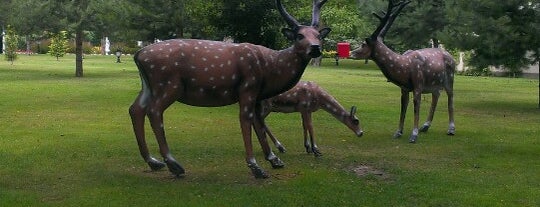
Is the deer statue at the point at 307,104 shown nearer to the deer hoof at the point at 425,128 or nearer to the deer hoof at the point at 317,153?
the deer hoof at the point at 317,153

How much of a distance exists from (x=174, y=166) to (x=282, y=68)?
1913 millimetres

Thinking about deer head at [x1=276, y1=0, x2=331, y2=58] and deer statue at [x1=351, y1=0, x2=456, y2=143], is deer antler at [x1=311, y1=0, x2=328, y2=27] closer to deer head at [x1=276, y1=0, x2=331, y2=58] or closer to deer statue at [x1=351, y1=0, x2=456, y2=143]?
deer head at [x1=276, y1=0, x2=331, y2=58]

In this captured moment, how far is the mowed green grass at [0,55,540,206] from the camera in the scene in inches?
311

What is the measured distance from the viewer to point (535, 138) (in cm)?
1341

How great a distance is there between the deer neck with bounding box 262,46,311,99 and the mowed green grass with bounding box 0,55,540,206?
127 cm

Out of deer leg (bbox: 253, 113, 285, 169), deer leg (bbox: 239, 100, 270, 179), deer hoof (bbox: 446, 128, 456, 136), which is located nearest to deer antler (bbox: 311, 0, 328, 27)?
deer leg (bbox: 239, 100, 270, 179)

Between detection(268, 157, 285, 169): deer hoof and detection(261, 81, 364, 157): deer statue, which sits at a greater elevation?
detection(261, 81, 364, 157): deer statue

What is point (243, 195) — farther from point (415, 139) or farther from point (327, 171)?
point (415, 139)

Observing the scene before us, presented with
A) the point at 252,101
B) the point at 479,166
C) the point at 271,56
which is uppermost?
the point at 271,56

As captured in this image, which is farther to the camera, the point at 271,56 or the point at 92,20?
the point at 92,20

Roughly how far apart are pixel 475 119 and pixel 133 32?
44.2 ft

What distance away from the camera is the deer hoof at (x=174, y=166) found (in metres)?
8.75

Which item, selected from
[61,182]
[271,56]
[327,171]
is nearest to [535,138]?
[327,171]

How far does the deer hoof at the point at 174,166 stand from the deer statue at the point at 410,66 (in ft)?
16.0
